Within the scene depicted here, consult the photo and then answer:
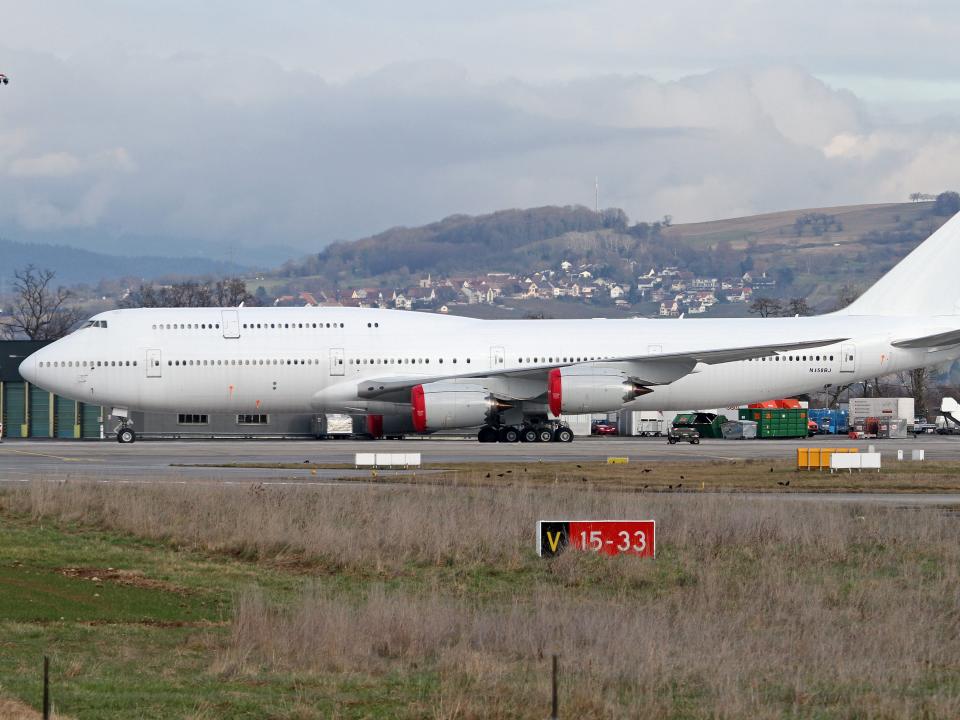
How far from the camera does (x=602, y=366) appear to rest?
52.9 metres

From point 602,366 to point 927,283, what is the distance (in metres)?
15.4

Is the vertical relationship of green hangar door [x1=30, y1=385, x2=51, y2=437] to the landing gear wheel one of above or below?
above

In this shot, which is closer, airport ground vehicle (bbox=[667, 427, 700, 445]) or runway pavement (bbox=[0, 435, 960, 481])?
runway pavement (bbox=[0, 435, 960, 481])

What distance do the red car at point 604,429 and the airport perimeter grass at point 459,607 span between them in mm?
55199

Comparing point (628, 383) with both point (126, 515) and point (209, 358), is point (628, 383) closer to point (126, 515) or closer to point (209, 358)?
point (209, 358)

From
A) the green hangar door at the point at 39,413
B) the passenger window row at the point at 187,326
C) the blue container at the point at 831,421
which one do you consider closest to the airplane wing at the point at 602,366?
the passenger window row at the point at 187,326

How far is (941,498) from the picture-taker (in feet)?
98.4

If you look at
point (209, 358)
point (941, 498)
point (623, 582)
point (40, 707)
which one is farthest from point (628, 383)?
point (40, 707)

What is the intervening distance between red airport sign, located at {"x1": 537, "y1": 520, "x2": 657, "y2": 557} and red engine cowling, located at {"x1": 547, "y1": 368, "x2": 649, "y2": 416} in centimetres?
2972

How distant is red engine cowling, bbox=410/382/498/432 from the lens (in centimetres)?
5022

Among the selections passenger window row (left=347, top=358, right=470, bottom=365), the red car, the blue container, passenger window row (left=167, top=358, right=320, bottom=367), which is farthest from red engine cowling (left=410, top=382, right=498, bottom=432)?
the blue container

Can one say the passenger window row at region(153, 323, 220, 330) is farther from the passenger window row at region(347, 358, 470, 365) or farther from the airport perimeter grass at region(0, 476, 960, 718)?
the airport perimeter grass at region(0, 476, 960, 718)

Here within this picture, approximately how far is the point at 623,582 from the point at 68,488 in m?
14.6

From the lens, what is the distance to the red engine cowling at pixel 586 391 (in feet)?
168
